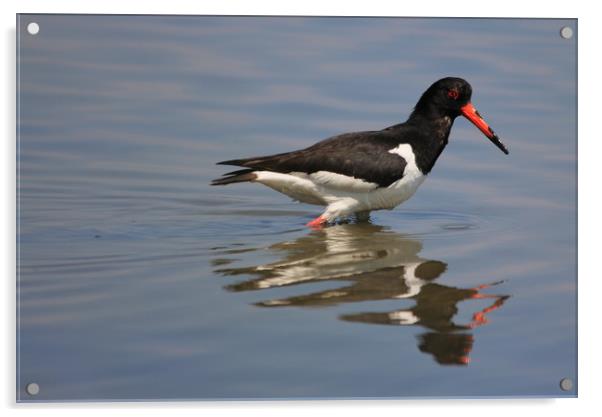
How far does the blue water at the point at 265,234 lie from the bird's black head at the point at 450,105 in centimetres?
13

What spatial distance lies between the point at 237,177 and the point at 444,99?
157 centimetres

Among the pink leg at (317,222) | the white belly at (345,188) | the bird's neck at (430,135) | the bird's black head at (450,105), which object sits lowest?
the pink leg at (317,222)

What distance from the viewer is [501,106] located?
23.0ft

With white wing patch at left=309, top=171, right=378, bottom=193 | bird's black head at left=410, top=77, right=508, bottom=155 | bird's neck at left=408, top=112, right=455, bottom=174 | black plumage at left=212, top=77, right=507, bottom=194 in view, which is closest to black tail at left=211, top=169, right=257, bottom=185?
black plumage at left=212, top=77, right=507, bottom=194

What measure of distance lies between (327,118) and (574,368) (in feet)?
7.96

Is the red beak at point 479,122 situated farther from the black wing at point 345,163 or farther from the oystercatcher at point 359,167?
the black wing at point 345,163

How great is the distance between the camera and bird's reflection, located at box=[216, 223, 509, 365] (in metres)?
5.65

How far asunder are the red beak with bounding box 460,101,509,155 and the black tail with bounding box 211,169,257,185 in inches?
60.5

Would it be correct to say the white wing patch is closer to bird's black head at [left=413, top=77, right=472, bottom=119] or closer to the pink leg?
the pink leg

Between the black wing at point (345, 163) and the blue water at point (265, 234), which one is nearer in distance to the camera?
the blue water at point (265, 234)

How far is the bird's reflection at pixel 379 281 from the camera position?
18.5 ft

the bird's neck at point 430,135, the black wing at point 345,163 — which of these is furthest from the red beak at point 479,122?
the black wing at point 345,163

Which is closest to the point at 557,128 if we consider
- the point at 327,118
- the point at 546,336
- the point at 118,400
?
the point at 546,336

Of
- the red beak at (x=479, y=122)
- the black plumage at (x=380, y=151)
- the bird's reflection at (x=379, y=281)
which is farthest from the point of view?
the black plumage at (x=380, y=151)
